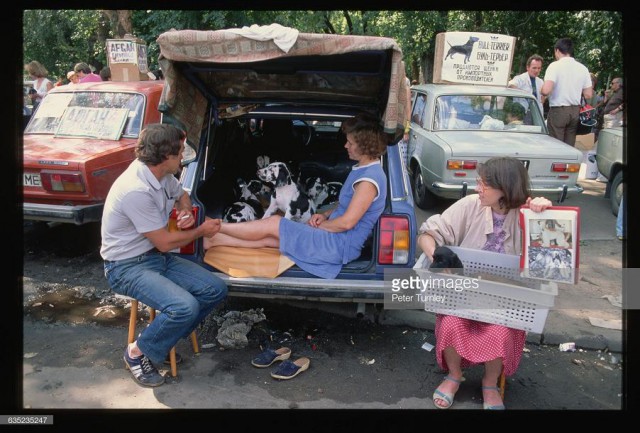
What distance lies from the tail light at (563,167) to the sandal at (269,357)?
4661mm

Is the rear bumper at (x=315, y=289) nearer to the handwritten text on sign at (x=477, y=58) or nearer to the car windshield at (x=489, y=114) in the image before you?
the car windshield at (x=489, y=114)

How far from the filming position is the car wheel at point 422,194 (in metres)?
7.45

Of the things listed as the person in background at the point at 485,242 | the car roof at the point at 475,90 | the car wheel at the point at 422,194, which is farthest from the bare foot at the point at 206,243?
the car roof at the point at 475,90

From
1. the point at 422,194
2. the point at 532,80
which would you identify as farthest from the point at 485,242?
the point at 532,80

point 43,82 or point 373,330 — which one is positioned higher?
point 43,82

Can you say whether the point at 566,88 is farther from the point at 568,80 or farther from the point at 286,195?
the point at 286,195

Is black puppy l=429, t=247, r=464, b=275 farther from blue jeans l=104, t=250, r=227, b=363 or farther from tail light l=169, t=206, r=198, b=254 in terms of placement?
tail light l=169, t=206, r=198, b=254

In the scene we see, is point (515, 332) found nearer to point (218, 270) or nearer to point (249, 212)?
point (218, 270)

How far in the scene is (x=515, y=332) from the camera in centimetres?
319

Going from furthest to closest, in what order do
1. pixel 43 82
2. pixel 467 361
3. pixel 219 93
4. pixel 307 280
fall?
pixel 43 82, pixel 219 93, pixel 307 280, pixel 467 361

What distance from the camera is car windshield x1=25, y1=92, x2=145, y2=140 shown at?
583 cm
